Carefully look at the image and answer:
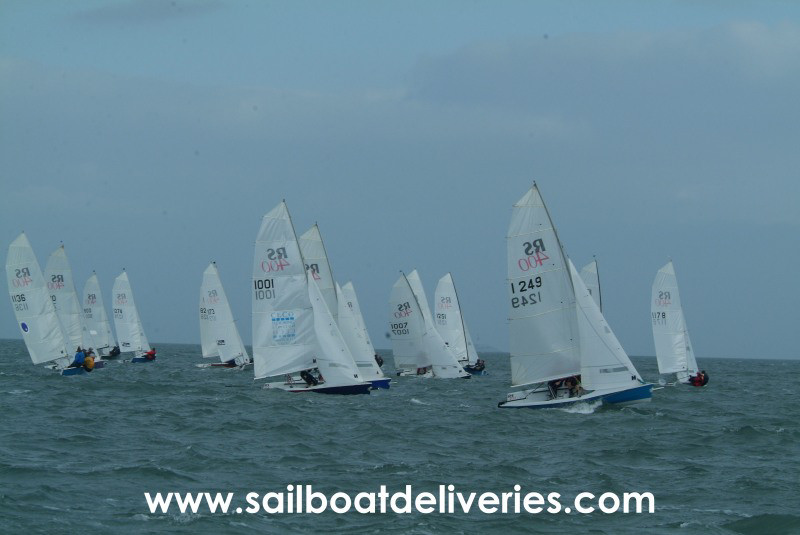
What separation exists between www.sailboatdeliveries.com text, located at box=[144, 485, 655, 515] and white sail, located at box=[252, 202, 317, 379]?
55.6 feet

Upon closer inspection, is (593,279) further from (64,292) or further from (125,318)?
(125,318)

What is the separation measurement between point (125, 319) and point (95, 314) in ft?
9.45

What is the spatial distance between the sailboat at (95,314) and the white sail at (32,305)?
2073 cm

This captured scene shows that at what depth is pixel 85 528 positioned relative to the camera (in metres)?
12.2

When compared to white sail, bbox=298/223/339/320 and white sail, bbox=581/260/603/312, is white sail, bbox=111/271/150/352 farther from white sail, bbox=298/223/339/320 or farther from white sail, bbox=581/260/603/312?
white sail, bbox=581/260/603/312

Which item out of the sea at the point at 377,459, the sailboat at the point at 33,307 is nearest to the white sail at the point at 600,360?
the sea at the point at 377,459

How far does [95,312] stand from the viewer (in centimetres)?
6325

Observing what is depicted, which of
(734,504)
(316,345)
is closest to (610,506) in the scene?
(734,504)

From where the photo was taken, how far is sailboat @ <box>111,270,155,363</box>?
65812mm

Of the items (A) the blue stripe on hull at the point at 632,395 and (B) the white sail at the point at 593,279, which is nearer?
(A) the blue stripe on hull at the point at 632,395

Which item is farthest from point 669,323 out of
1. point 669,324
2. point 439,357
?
point 439,357

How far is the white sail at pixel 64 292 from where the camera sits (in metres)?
50.2

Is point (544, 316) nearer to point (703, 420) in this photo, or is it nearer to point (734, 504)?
point (703, 420)

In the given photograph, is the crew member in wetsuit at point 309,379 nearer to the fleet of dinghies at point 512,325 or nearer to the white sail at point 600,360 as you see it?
the fleet of dinghies at point 512,325
